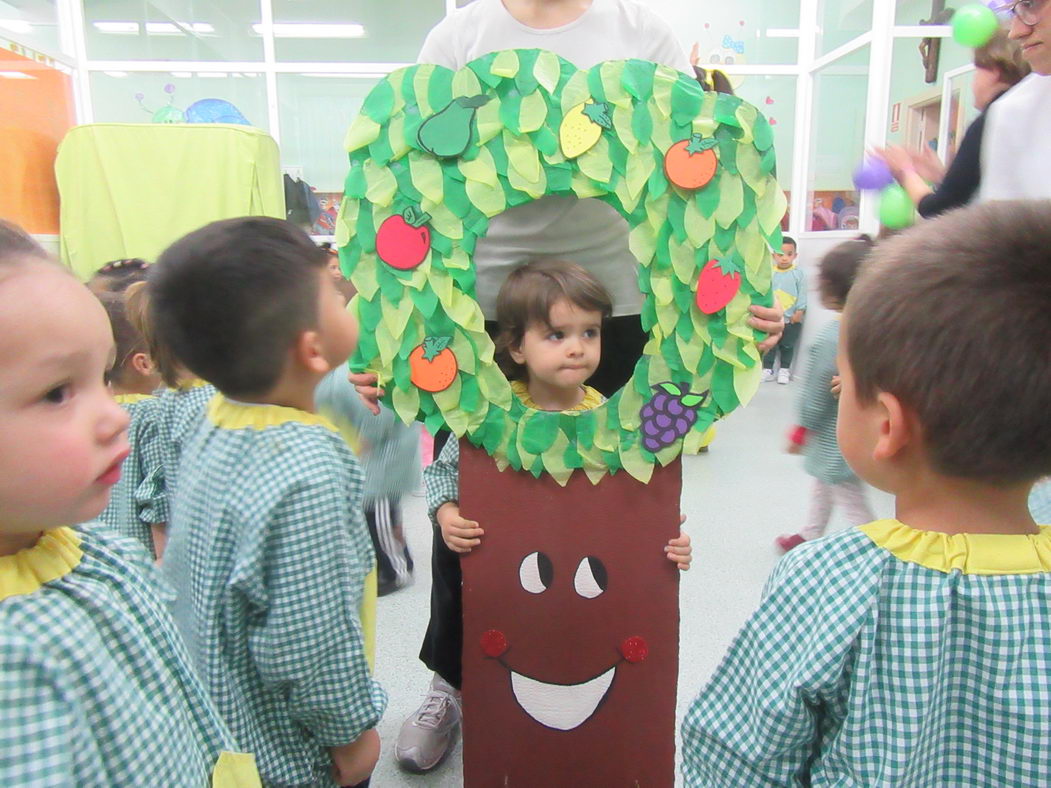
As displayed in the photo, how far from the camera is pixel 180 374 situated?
1337mm

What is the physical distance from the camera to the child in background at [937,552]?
599 millimetres

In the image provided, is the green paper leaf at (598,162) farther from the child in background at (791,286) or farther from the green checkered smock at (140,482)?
the child in background at (791,286)

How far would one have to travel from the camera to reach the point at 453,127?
1.12 metres

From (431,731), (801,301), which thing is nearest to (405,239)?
(431,731)

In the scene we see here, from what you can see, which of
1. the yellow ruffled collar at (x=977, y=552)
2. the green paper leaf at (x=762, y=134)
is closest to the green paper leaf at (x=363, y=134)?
the green paper leaf at (x=762, y=134)

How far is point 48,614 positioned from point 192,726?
7.7 inches

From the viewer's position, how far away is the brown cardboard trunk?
1.20m

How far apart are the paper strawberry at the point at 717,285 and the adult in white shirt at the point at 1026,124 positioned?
1.36 ft

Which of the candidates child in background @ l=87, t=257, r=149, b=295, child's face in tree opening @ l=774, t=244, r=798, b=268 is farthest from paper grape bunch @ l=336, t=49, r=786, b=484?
child's face in tree opening @ l=774, t=244, r=798, b=268

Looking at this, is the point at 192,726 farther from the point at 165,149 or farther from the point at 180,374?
the point at 165,149

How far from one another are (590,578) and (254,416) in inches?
23.2

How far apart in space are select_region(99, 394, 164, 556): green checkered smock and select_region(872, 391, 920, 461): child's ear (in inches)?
51.9

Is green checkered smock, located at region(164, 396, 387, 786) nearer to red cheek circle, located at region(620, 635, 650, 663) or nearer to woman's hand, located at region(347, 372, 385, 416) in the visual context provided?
woman's hand, located at region(347, 372, 385, 416)

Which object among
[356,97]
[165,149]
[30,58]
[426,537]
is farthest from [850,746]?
[356,97]
